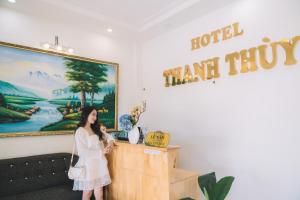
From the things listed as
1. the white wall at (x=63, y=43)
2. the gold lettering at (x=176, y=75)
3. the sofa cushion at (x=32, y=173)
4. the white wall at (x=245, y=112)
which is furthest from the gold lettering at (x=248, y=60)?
the sofa cushion at (x=32, y=173)

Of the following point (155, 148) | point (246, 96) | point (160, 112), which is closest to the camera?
point (155, 148)

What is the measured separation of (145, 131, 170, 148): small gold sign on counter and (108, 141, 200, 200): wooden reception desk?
70 mm

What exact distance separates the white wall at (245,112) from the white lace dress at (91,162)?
158 centimetres

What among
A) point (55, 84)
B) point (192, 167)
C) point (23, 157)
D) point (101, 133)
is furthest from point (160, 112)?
point (23, 157)

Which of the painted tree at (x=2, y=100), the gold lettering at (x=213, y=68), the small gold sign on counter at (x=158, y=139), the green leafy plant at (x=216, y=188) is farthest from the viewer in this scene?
the gold lettering at (x=213, y=68)

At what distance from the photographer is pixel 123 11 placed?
3.73 meters

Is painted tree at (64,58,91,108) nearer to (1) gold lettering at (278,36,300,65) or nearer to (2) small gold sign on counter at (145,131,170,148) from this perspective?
(2) small gold sign on counter at (145,131,170,148)

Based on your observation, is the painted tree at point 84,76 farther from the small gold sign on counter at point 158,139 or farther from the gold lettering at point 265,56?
the gold lettering at point 265,56

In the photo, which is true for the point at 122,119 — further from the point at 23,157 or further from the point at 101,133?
the point at 23,157

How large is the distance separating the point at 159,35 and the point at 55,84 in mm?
2335

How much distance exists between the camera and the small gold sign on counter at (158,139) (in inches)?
92.0

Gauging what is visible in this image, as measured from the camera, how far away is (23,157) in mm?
3193

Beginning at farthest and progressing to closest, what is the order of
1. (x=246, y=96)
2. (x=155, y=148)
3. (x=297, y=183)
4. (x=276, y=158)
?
1. (x=246, y=96)
2. (x=276, y=158)
3. (x=297, y=183)
4. (x=155, y=148)

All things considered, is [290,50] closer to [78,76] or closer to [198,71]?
[198,71]
